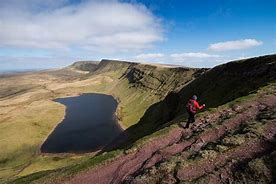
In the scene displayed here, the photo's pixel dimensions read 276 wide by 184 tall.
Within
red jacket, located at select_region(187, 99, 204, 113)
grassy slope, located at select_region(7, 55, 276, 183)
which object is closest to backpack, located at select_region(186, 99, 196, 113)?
red jacket, located at select_region(187, 99, 204, 113)

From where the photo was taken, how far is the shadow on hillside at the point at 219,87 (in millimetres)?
62772

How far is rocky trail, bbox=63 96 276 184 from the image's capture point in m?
25.3

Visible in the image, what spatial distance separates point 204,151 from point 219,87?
55.8 metres

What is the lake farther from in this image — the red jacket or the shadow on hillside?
the red jacket

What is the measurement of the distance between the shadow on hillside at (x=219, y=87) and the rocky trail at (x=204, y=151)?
Answer: 20.6m

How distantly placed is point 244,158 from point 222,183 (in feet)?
13.1

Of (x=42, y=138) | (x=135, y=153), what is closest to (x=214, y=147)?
(x=135, y=153)

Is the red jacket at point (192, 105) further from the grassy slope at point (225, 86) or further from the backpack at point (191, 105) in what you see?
the grassy slope at point (225, 86)

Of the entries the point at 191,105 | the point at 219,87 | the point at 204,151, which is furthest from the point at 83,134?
the point at 204,151

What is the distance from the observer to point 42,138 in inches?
5866

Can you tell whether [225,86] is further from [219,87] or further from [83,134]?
[83,134]

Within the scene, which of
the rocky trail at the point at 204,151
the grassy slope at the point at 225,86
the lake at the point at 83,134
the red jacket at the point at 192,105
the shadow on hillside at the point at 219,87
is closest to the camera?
the rocky trail at the point at 204,151

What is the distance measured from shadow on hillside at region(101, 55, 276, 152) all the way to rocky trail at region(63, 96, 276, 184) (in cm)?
2063

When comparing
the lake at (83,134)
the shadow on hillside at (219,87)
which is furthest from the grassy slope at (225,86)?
the lake at (83,134)
